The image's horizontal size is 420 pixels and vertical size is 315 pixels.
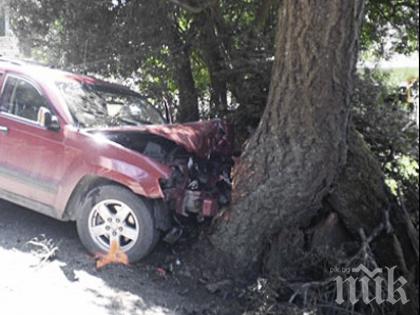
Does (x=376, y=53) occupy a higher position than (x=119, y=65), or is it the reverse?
(x=376, y=53)

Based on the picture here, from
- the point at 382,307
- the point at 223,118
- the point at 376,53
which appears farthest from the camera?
the point at 376,53

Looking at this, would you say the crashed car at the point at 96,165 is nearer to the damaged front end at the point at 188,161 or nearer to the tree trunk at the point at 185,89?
the damaged front end at the point at 188,161

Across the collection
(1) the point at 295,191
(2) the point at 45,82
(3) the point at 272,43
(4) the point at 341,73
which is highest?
(3) the point at 272,43

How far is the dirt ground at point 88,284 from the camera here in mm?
4027

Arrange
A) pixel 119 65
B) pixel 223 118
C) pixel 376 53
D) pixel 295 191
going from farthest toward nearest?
pixel 376 53 → pixel 119 65 → pixel 223 118 → pixel 295 191

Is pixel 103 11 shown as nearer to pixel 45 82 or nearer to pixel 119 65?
pixel 119 65

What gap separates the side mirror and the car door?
0.19 feet

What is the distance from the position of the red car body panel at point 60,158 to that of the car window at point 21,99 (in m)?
0.06

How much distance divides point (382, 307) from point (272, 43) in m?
3.84

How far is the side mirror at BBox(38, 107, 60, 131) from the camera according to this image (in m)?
4.97

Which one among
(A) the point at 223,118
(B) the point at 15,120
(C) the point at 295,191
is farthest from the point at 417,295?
(B) the point at 15,120

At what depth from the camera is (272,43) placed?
6.81m

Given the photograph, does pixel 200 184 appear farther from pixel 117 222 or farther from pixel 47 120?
pixel 47 120

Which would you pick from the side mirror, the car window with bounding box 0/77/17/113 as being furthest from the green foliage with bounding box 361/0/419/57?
the car window with bounding box 0/77/17/113
